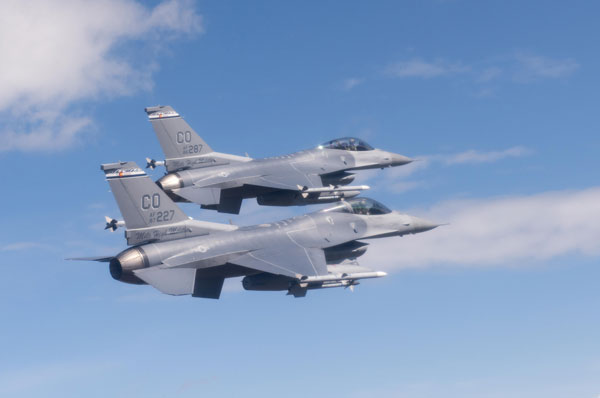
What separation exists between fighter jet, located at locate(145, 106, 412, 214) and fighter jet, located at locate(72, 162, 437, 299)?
8.82 metres

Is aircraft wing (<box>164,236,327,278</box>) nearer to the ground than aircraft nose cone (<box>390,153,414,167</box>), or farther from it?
nearer to the ground

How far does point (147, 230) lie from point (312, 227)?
8246 millimetres

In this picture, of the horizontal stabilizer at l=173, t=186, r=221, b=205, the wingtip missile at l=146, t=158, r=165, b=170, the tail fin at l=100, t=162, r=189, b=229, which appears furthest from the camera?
the wingtip missile at l=146, t=158, r=165, b=170

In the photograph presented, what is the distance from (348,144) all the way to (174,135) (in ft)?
35.4

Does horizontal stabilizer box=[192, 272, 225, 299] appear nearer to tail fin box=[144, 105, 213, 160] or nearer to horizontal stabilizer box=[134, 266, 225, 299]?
horizontal stabilizer box=[134, 266, 225, 299]

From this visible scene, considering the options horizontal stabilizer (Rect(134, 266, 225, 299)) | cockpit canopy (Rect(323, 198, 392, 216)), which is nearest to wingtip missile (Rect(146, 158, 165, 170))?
cockpit canopy (Rect(323, 198, 392, 216))

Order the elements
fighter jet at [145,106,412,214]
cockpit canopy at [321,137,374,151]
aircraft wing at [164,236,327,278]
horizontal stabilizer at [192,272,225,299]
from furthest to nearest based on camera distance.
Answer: cockpit canopy at [321,137,374,151] < fighter jet at [145,106,412,214] < horizontal stabilizer at [192,272,225,299] < aircraft wing at [164,236,327,278]

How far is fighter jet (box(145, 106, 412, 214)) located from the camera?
177 ft

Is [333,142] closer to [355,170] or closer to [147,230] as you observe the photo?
[355,170]

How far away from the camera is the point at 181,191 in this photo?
5362cm

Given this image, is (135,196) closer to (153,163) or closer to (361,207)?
(361,207)

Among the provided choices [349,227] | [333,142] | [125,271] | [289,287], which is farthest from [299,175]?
[125,271]

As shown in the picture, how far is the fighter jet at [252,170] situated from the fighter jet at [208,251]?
8.82m

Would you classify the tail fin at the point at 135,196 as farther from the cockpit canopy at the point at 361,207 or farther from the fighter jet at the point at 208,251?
the cockpit canopy at the point at 361,207
